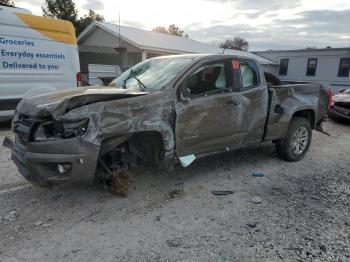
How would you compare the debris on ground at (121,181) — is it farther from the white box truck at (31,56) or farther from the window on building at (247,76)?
the white box truck at (31,56)

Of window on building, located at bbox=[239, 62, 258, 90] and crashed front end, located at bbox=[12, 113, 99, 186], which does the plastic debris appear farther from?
window on building, located at bbox=[239, 62, 258, 90]

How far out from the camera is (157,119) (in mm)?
4059

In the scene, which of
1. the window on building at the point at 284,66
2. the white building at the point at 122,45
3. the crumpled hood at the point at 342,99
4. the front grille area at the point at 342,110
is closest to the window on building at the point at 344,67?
the window on building at the point at 284,66

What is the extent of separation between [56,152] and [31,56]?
5.40 metres

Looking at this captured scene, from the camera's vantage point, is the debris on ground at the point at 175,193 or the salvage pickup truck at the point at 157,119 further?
the debris on ground at the point at 175,193

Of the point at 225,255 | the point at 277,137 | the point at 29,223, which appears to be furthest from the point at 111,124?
the point at 277,137

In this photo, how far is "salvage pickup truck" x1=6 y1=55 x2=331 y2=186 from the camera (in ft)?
11.7

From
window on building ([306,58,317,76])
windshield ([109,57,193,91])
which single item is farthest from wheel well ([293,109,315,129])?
window on building ([306,58,317,76])

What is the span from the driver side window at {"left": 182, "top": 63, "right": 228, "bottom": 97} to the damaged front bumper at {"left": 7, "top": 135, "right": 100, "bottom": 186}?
153 centimetres

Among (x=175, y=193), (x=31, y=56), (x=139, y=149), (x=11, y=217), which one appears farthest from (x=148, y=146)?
(x=31, y=56)

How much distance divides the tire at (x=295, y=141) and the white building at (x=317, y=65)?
74.4ft

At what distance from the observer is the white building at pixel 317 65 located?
26.4m

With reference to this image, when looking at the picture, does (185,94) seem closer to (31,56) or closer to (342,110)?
(31,56)

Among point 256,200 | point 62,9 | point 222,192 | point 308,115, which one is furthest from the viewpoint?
point 62,9
